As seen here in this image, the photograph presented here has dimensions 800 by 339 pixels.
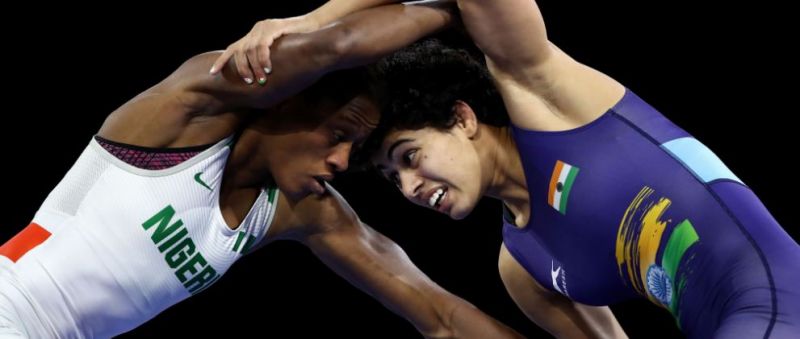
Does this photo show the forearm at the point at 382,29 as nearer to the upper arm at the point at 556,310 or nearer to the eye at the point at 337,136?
the eye at the point at 337,136

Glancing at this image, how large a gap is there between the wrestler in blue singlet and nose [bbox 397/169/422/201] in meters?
0.25

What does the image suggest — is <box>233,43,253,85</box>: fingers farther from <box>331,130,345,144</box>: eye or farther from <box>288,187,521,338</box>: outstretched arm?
<box>288,187,521,338</box>: outstretched arm

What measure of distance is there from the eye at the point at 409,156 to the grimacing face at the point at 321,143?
0.33 ft

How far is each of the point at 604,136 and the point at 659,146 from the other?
0.11 m

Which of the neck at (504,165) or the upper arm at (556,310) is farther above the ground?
the neck at (504,165)

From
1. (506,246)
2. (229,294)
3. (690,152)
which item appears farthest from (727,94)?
(229,294)

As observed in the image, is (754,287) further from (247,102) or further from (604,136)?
(247,102)

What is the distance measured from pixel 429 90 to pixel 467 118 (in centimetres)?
11

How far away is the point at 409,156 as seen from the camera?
2658 mm

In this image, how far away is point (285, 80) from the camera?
A: 7.81 feet

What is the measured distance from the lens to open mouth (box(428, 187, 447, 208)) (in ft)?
8.64

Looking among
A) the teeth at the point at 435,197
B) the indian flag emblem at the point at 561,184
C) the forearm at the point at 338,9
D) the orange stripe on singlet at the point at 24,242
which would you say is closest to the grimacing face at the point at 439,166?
the teeth at the point at 435,197

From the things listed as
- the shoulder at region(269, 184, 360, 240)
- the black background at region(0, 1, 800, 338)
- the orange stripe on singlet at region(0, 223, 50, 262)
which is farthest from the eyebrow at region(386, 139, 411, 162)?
the black background at region(0, 1, 800, 338)

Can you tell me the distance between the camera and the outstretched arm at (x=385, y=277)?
2.85 meters
